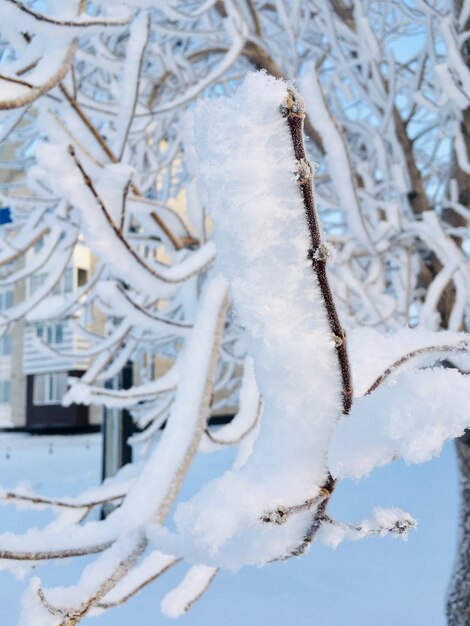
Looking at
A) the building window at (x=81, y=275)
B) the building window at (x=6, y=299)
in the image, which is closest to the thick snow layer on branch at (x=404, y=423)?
the building window at (x=81, y=275)

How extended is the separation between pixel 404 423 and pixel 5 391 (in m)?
21.7

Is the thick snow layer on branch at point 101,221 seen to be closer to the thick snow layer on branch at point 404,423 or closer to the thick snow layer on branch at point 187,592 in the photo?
the thick snow layer on branch at point 187,592

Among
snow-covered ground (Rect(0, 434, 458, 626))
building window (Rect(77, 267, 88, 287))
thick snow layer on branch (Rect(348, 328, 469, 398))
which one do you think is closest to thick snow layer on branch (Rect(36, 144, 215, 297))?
thick snow layer on branch (Rect(348, 328, 469, 398))

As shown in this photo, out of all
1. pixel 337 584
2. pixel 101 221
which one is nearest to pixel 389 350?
pixel 101 221

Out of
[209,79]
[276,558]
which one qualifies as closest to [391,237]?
[209,79]

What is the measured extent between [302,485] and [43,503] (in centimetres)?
62

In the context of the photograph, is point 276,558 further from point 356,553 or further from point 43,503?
point 356,553

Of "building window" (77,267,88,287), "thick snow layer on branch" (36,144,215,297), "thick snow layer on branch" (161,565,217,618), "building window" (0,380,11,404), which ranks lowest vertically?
"building window" (0,380,11,404)

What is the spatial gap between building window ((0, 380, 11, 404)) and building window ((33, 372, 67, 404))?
113 centimetres

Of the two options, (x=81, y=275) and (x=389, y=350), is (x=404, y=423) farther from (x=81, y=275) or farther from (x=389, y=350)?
(x=81, y=275)

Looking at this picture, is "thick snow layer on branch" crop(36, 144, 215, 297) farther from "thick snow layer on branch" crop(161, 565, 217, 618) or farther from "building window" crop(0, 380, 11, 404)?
"building window" crop(0, 380, 11, 404)

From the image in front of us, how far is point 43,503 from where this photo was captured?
100cm

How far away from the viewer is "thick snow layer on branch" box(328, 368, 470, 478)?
0.48 meters

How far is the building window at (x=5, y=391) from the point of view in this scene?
20141mm
